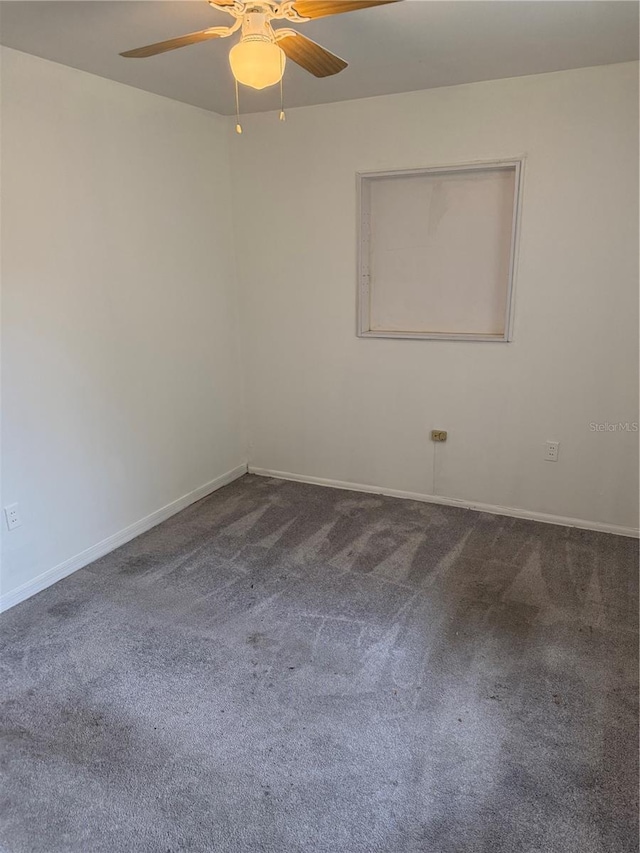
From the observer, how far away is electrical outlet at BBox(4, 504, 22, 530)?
248cm

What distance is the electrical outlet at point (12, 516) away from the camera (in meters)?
2.48

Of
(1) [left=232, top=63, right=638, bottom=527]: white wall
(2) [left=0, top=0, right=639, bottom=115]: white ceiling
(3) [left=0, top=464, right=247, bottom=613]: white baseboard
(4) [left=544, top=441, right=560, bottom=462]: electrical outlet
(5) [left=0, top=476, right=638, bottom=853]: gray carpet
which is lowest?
(5) [left=0, top=476, right=638, bottom=853]: gray carpet

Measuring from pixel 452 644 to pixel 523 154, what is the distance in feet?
8.03

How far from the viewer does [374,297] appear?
3.51 metres

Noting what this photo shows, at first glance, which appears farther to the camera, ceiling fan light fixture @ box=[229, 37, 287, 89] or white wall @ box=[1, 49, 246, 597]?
white wall @ box=[1, 49, 246, 597]

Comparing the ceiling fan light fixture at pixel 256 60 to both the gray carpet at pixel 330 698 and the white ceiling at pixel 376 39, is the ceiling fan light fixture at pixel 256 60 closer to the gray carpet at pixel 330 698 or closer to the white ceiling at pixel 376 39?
the white ceiling at pixel 376 39

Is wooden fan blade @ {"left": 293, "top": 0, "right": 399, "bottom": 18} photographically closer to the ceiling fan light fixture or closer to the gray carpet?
the ceiling fan light fixture

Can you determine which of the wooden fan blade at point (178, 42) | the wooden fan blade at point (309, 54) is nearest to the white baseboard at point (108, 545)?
the wooden fan blade at point (178, 42)

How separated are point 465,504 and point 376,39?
252 centimetres

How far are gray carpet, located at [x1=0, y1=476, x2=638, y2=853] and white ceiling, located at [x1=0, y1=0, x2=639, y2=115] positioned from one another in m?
2.36

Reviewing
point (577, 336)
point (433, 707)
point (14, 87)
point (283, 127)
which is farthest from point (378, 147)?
point (433, 707)

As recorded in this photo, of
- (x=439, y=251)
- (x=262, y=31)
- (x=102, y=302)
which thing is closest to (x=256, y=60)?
(x=262, y=31)

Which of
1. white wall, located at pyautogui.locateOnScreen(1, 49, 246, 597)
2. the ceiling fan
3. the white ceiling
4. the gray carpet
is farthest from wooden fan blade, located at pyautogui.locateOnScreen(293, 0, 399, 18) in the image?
the gray carpet

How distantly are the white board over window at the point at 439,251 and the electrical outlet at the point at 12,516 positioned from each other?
7.15ft
